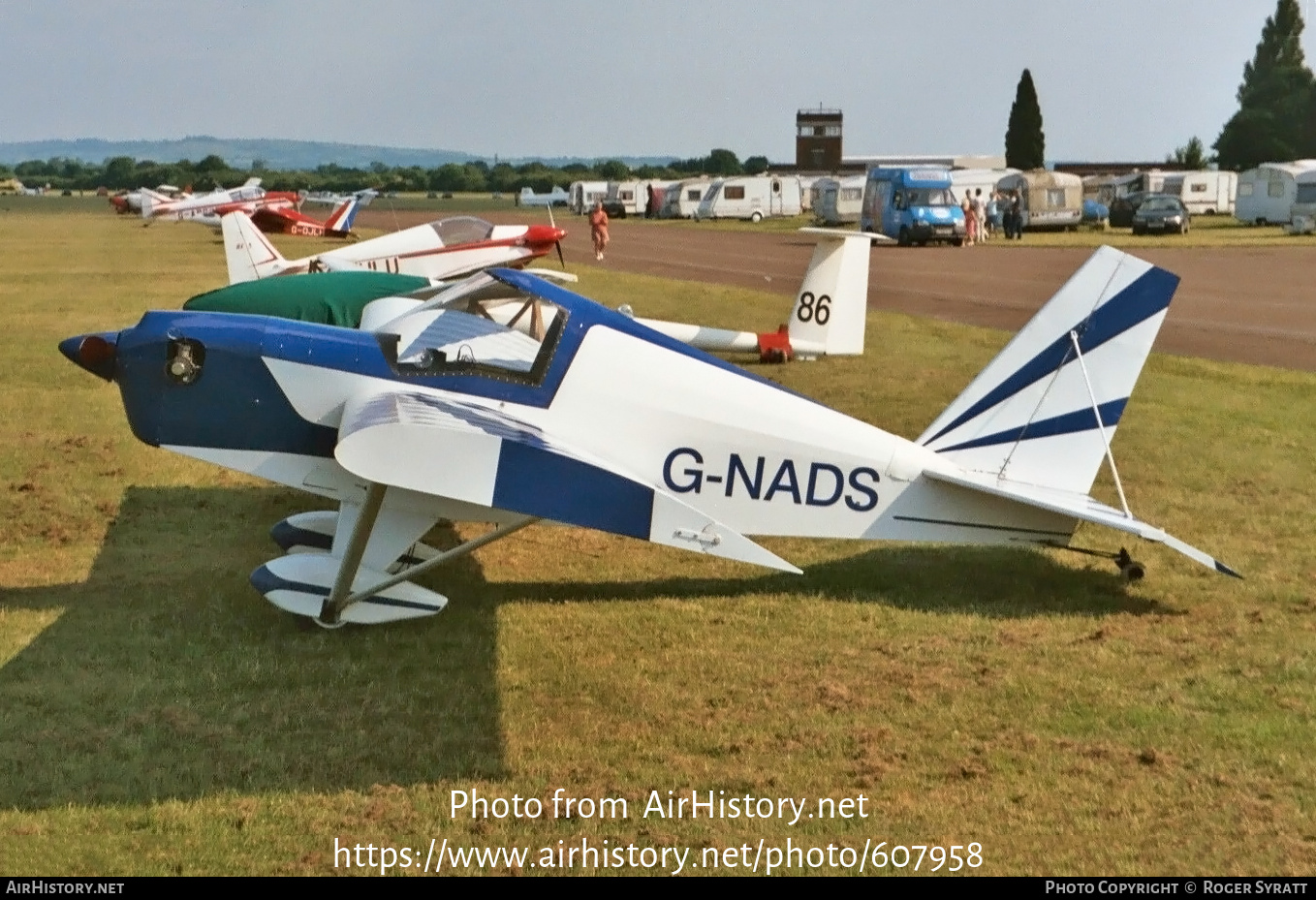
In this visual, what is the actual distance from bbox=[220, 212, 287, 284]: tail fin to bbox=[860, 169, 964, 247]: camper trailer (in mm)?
28750

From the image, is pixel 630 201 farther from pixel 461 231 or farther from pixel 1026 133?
pixel 461 231

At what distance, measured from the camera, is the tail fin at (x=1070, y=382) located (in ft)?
24.2

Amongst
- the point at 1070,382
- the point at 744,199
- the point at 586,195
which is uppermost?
the point at 586,195

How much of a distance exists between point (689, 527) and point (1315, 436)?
8762 millimetres

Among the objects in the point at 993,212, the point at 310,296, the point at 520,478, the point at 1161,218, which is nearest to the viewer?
the point at 520,478

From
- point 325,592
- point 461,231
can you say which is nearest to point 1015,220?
point 461,231

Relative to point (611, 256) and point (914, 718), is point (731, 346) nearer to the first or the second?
point (914, 718)

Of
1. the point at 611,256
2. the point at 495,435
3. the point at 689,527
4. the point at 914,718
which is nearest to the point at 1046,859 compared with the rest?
the point at 914,718

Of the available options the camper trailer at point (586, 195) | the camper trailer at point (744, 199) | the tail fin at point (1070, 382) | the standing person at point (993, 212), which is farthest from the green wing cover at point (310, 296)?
the camper trailer at point (586, 195)

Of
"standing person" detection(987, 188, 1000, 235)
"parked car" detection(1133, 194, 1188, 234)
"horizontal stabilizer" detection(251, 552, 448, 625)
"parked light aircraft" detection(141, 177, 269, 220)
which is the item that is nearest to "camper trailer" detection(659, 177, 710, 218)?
"parked light aircraft" detection(141, 177, 269, 220)

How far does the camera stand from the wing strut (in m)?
6.60

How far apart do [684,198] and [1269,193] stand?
111 feet

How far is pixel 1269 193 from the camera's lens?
5200 cm

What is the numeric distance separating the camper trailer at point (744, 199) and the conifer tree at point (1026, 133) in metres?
26.4
